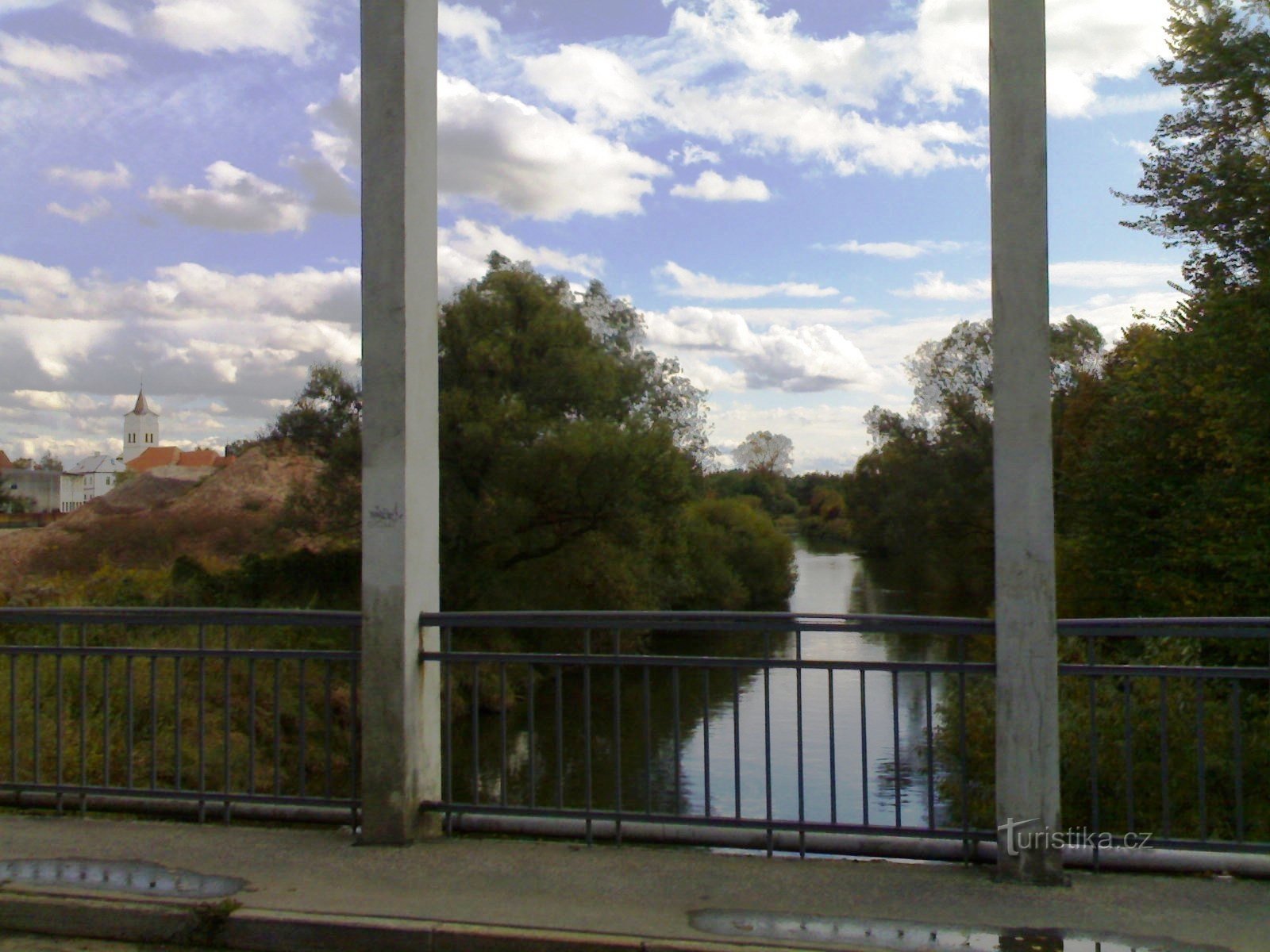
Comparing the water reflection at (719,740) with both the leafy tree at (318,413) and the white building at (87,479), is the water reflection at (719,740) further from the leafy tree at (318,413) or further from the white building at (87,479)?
the white building at (87,479)

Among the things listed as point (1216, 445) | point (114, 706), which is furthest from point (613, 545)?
point (114, 706)

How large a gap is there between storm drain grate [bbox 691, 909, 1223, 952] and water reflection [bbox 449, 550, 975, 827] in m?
0.76

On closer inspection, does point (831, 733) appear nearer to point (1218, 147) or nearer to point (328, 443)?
point (1218, 147)

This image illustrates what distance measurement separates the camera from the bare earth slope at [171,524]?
31.0 m

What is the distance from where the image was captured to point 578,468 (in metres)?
33.2

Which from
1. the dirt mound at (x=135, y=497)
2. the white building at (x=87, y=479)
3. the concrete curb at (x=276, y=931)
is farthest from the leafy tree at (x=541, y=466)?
the white building at (x=87, y=479)

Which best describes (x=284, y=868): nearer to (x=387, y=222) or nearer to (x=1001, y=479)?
(x=387, y=222)

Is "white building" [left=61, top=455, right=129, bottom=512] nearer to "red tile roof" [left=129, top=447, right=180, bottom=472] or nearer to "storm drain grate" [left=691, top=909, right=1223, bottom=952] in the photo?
"red tile roof" [left=129, top=447, right=180, bottom=472]

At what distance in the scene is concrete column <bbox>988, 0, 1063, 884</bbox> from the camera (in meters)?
5.07

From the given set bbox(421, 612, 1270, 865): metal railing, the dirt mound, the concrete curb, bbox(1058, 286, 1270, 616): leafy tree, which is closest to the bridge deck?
the concrete curb

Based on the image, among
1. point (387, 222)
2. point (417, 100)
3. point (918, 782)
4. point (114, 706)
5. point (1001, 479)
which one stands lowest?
point (918, 782)

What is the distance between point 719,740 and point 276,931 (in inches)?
567

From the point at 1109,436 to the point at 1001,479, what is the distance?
87.1 feet

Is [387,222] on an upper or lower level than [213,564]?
upper
